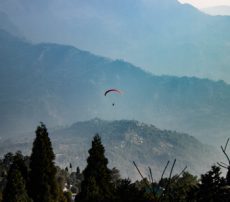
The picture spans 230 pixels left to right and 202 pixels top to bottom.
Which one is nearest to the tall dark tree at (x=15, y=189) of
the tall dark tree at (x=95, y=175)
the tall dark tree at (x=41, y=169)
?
the tall dark tree at (x=41, y=169)

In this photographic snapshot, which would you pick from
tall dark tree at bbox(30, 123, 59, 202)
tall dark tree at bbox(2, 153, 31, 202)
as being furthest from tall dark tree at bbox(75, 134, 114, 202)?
tall dark tree at bbox(30, 123, 59, 202)

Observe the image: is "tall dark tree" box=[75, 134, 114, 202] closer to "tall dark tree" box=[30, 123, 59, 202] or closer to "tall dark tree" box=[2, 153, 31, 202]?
"tall dark tree" box=[2, 153, 31, 202]

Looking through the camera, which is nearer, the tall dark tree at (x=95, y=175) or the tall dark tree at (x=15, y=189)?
the tall dark tree at (x=95, y=175)

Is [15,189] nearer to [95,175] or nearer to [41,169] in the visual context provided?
[41,169]

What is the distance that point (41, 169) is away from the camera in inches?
1884

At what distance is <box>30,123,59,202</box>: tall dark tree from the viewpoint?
1880 inches

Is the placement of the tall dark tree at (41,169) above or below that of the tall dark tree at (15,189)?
above

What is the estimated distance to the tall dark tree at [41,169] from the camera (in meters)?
47.8

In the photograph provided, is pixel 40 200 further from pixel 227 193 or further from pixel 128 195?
pixel 227 193

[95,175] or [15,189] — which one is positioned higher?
[95,175]

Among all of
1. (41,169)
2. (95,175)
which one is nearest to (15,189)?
(41,169)

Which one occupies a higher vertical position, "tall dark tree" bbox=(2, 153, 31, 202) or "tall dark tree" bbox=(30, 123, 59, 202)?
"tall dark tree" bbox=(30, 123, 59, 202)

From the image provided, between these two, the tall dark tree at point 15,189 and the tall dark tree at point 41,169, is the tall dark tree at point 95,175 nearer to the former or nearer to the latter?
the tall dark tree at point 15,189

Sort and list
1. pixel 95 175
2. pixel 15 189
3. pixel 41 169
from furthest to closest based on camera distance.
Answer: pixel 41 169 → pixel 95 175 → pixel 15 189
